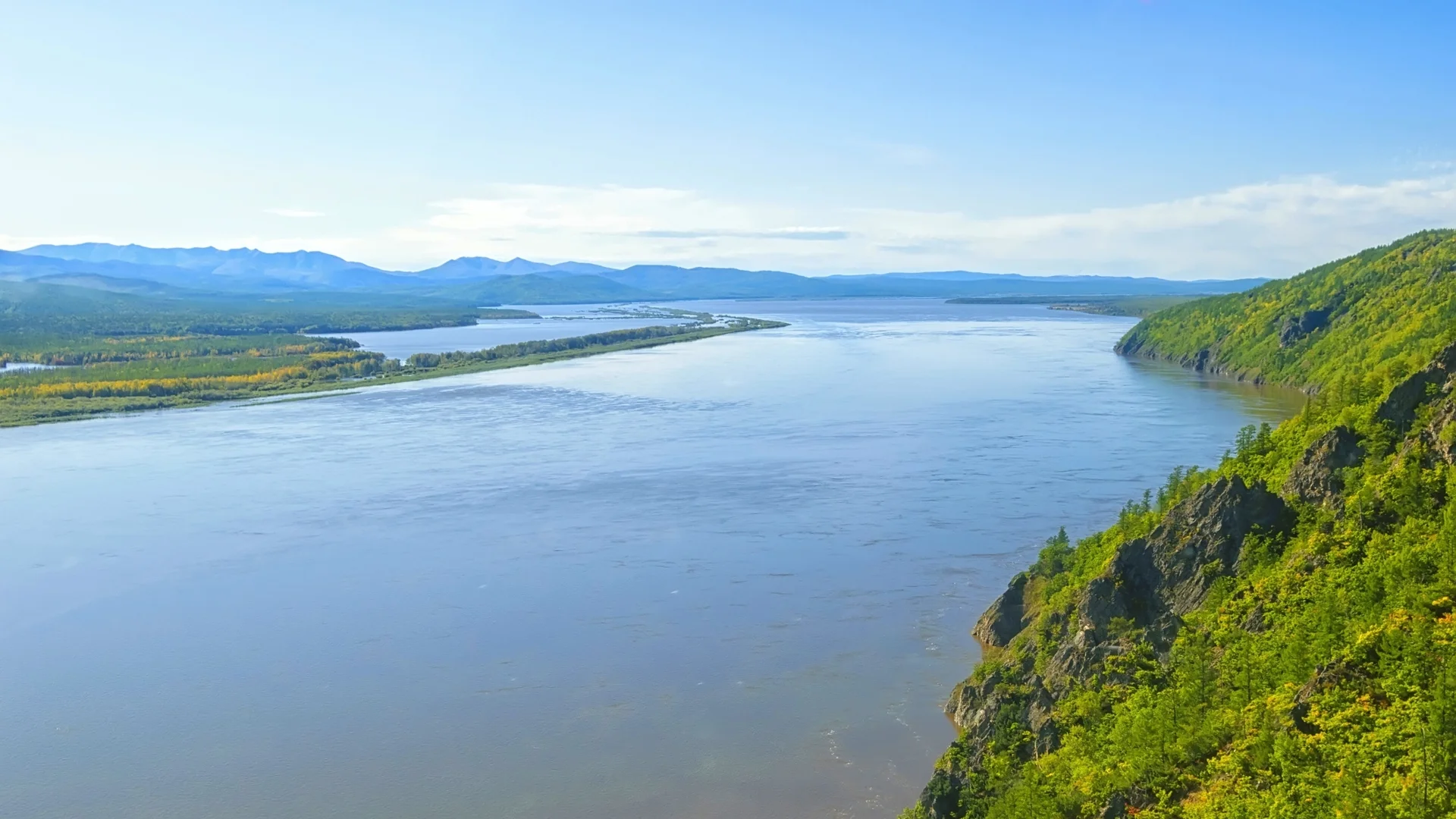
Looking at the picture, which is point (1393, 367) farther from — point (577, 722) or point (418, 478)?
point (418, 478)

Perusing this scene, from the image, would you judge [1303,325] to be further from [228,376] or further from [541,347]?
[228,376]

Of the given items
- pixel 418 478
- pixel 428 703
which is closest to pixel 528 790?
pixel 428 703

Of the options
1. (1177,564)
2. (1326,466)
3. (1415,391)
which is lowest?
(1177,564)

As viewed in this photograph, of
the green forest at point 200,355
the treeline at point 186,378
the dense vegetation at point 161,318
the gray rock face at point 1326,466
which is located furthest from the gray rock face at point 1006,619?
the dense vegetation at point 161,318

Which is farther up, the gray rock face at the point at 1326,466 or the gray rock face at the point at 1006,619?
the gray rock face at the point at 1326,466

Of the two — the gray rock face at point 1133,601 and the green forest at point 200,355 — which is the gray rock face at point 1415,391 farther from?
the green forest at point 200,355

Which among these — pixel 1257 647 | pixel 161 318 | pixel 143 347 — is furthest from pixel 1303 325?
pixel 161 318
